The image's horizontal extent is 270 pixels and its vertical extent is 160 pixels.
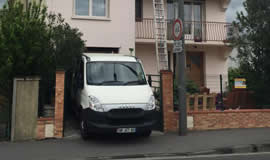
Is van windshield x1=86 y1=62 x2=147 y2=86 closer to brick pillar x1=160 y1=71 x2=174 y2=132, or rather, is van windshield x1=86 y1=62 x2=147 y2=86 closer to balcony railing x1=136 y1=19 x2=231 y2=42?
brick pillar x1=160 y1=71 x2=174 y2=132

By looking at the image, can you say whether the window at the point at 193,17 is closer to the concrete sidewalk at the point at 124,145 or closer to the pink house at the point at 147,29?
the pink house at the point at 147,29

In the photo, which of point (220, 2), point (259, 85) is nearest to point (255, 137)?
point (259, 85)

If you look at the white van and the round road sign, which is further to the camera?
the round road sign

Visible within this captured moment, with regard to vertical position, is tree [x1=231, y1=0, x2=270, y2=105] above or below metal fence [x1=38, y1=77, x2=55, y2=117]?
above

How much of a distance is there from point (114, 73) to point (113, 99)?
126cm

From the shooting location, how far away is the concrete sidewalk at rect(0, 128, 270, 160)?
6027 millimetres

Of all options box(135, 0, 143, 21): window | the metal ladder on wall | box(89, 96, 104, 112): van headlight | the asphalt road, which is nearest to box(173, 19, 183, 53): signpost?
box(89, 96, 104, 112): van headlight

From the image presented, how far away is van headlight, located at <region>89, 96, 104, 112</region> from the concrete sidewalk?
99 cm

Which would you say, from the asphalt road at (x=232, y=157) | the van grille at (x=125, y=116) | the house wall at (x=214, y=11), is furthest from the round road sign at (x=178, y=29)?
the house wall at (x=214, y=11)

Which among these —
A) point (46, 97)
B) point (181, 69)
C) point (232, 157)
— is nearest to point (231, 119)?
point (181, 69)

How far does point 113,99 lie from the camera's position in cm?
655

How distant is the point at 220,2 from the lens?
16188 millimetres

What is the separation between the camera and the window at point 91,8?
12688 millimetres

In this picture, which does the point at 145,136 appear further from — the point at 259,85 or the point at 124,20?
the point at 124,20
